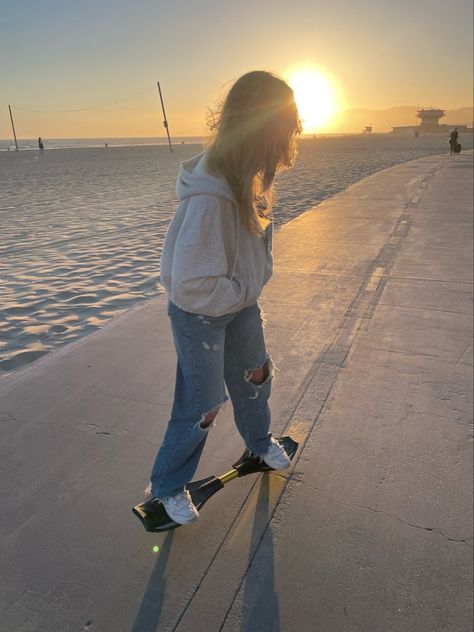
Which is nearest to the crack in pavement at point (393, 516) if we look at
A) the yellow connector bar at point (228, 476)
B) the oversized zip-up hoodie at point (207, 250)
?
the yellow connector bar at point (228, 476)

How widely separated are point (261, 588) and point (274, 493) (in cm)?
55

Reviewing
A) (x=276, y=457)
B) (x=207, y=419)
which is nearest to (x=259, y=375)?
(x=207, y=419)

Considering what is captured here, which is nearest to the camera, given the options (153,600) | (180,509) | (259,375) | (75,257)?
(153,600)

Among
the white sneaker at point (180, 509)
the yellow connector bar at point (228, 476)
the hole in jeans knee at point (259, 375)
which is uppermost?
the hole in jeans knee at point (259, 375)

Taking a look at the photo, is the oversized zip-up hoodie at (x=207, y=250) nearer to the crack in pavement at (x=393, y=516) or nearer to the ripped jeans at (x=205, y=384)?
the ripped jeans at (x=205, y=384)

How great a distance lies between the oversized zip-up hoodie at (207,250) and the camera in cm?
177

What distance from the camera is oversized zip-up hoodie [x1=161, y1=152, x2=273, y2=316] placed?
1771 mm

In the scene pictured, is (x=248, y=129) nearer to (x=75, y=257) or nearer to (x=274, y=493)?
(x=274, y=493)

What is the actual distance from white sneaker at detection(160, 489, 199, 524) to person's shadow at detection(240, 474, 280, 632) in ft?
0.95

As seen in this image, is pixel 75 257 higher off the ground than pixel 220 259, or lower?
lower

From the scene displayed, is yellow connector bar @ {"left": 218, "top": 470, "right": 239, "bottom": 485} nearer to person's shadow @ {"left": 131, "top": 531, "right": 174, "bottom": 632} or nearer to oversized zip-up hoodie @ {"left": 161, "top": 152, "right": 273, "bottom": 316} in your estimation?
person's shadow @ {"left": 131, "top": 531, "right": 174, "bottom": 632}

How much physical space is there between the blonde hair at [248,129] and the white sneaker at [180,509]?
1.29m

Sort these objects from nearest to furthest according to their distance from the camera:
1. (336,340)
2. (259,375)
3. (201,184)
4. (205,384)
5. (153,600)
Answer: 1. (201,184)
2. (153,600)
3. (205,384)
4. (259,375)
5. (336,340)

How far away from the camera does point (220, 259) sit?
1.82m
